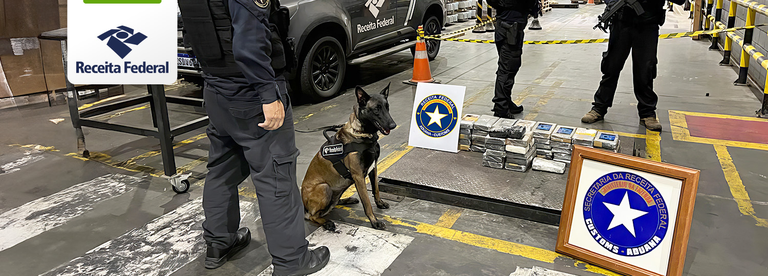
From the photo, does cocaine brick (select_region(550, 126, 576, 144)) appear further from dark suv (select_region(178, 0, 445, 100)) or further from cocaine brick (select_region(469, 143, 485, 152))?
dark suv (select_region(178, 0, 445, 100))

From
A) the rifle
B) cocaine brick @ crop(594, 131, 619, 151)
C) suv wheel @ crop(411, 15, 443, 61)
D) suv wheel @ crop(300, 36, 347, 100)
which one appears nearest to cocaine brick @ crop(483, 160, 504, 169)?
cocaine brick @ crop(594, 131, 619, 151)

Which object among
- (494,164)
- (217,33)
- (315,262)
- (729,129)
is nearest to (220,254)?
(315,262)

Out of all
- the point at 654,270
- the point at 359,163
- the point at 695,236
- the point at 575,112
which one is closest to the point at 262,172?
the point at 359,163

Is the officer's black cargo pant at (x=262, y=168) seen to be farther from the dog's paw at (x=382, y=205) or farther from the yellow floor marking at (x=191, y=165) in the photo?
the yellow floor marking at (x=191, y=165)

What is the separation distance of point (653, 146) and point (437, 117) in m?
2.14

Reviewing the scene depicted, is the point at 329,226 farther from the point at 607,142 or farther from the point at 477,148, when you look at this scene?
the point at 607,142

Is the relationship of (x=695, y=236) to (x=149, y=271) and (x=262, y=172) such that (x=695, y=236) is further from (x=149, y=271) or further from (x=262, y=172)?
(x=149, y=271)

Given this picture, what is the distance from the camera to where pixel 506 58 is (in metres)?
5.36

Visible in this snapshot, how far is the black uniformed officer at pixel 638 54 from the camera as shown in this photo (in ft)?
15.9

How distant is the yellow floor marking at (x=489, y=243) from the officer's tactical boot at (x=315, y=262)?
58 centimetres

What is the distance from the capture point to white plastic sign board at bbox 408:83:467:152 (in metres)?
4.20

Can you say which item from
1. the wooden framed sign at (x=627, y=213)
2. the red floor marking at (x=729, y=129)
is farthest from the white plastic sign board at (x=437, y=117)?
the red floor marking at (x=729, y=129)

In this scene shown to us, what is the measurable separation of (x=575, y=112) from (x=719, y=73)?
3250mm

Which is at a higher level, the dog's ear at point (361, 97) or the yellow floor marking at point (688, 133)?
the dog's ear at point (361, 97)
